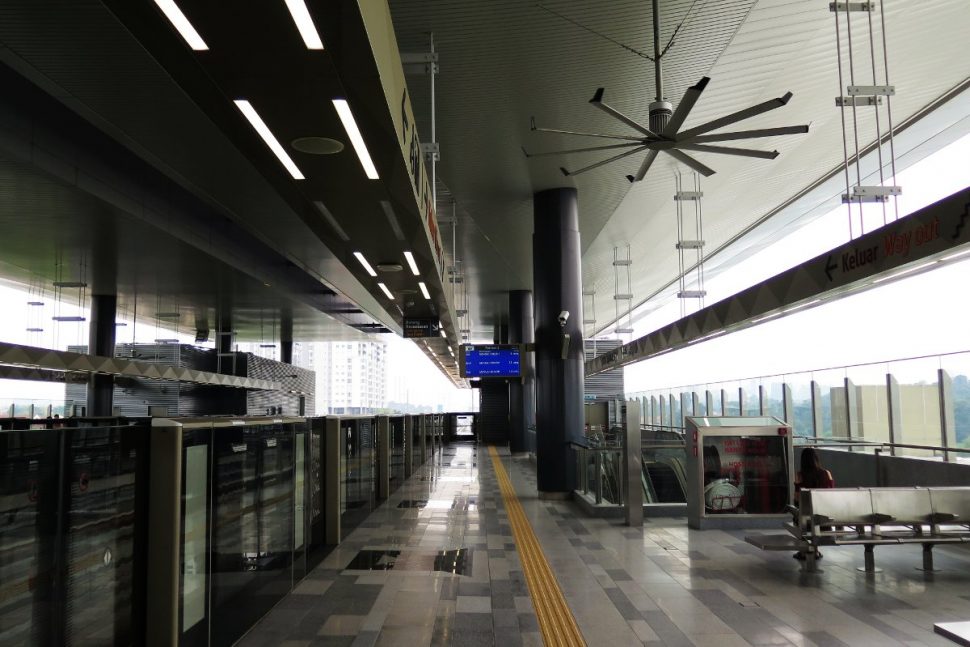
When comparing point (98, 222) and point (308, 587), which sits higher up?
point (98, 222)

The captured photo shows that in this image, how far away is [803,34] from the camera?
867 centimetres

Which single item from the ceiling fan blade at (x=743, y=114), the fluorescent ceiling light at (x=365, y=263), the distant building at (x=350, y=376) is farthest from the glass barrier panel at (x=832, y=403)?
the distant building at (x=350, y=376)

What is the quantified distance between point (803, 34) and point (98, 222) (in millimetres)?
10572

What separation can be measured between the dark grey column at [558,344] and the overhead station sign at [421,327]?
247 cm

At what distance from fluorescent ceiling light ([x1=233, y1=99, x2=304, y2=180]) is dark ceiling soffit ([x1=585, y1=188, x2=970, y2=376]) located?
4579 millimetres

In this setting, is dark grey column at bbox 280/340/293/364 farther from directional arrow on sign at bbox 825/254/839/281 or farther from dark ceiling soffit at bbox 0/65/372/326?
directional arrow on sign at bbox 825/254/839/281

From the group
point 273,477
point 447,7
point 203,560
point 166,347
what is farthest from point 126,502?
point 166,347

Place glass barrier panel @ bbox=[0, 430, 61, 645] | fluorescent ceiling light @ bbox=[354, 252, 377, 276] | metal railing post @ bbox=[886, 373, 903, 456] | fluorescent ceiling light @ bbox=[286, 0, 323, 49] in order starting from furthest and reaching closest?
metal railing post @ bbox=[886, 373, 903, 456], fluorescent ceiling light @ bbox=[354, 252, 377, 276], fluorescent ceiling light @ bbox=[286, 0, 323, 49], glass barrier panel @ bbox=[0, 430, 61, 645]

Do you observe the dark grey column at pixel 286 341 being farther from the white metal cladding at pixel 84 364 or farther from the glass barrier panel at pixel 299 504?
the glass barrier panel at pixel 299 504

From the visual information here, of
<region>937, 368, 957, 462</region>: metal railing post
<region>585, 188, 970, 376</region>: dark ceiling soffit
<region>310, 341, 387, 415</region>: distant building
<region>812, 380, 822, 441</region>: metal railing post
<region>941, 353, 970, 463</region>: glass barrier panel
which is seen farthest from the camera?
<region>310, 341, 387, 415</region>: distant building

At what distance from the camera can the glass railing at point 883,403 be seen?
Result: 995cm

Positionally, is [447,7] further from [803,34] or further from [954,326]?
[954,326]

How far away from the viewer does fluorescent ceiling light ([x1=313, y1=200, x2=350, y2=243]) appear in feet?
23.0

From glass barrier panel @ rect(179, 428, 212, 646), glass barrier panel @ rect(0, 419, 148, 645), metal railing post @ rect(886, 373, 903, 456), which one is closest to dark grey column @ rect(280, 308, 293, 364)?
metal railing post @ rect(886, 373, 903, 456)
